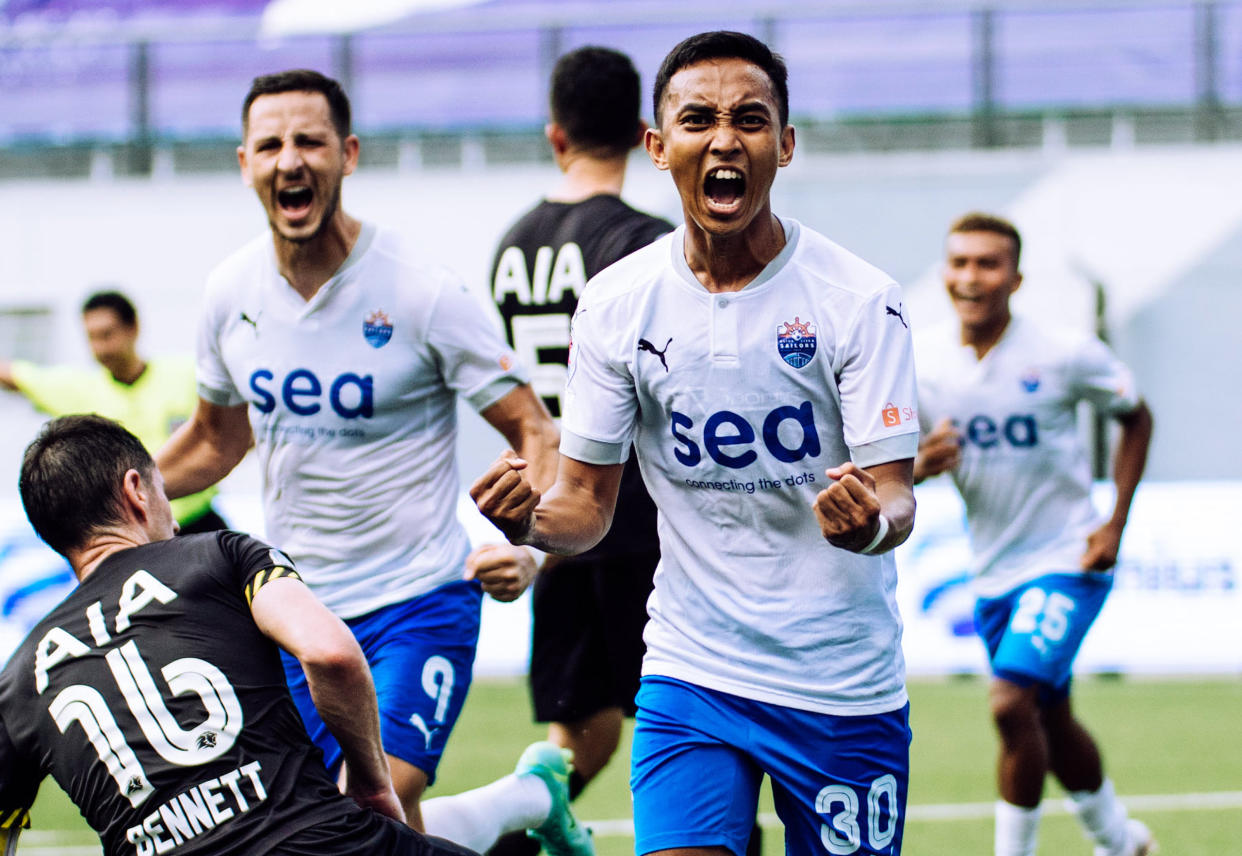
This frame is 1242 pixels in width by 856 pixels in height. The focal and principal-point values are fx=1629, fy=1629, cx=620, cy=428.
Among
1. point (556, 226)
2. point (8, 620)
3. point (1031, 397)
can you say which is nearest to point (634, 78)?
point (556, 226)

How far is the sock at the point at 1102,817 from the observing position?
6.08 m

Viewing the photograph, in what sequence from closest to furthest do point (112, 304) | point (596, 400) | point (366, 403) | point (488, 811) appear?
point (596, 400), point (366, 403), point (488, 811), point (112, 304)

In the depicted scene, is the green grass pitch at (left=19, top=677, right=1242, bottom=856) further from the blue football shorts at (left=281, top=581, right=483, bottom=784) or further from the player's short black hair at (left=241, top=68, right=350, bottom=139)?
the player's short black hair at (left=241, top=68, right=350, bottom=139)

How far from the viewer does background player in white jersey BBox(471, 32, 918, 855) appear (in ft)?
11.4

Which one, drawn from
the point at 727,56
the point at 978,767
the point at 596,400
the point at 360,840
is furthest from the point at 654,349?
the point at 978,767

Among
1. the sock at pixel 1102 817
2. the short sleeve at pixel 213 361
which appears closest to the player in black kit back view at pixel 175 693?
the short sleeve at pixel 213 361

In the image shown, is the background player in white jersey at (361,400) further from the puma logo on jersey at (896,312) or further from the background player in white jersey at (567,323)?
the puma logo on jersey at (896,312)

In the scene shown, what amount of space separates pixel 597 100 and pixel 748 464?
7.38 ft

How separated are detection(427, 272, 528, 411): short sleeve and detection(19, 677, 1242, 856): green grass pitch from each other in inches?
108

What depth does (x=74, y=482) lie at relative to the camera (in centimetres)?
331

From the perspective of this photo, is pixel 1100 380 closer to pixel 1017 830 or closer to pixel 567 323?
pixel 1017 830

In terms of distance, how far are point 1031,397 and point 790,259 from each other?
3.06 metres

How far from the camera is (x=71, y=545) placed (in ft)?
11.0

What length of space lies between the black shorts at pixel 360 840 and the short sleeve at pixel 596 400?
0.93 meters
